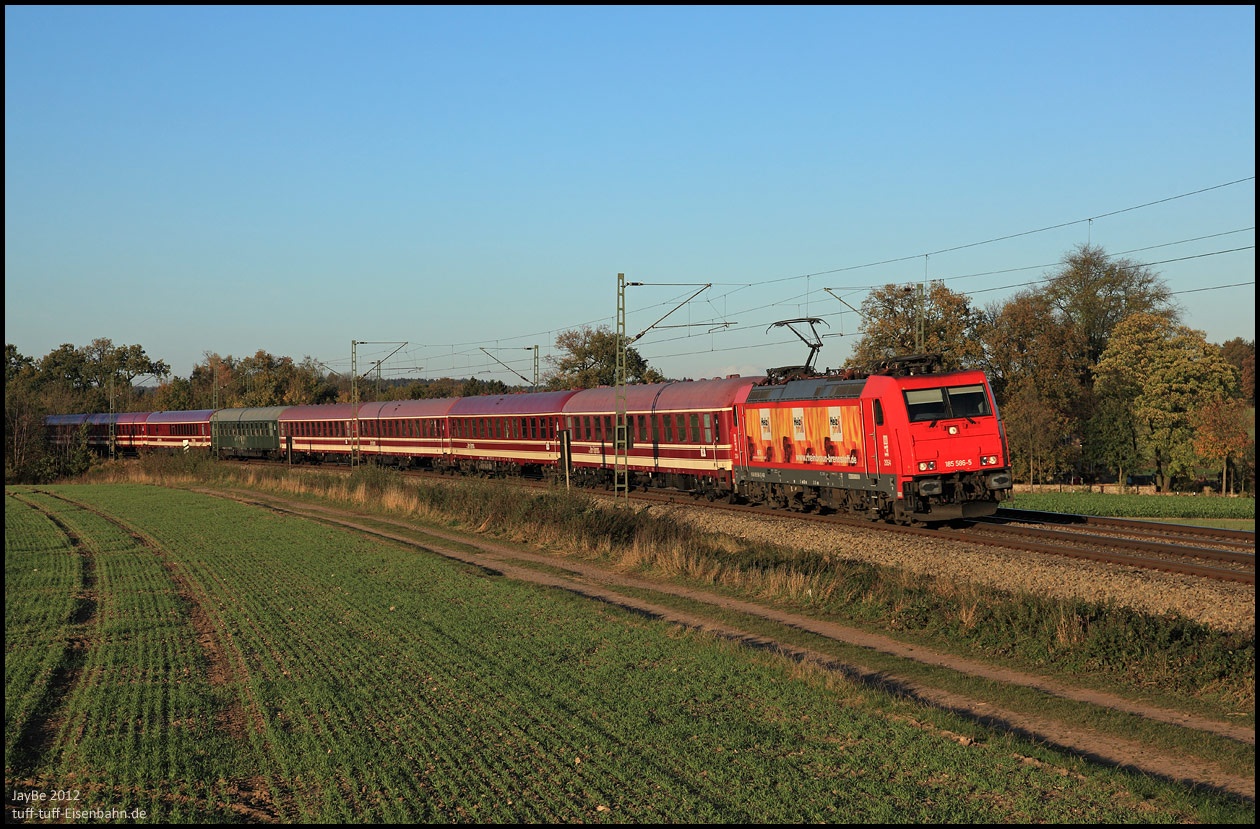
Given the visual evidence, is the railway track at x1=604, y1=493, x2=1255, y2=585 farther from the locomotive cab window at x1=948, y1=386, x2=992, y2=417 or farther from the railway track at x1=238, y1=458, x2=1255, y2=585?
the locomotive cab window at x1=948, y1=386, x2=992, y2=417

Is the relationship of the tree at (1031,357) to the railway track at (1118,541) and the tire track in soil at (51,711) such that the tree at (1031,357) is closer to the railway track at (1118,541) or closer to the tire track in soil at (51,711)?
the railway track at (1118,541)

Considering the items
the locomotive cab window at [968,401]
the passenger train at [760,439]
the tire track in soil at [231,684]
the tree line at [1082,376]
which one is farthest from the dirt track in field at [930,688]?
the tree line at [1082,376]

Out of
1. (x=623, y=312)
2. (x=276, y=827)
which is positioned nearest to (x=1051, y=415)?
(x=623, y=312)

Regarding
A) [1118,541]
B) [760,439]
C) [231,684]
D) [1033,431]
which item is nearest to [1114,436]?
[1033,431]

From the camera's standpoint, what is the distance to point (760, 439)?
31.3 m

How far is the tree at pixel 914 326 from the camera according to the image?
2574 inches

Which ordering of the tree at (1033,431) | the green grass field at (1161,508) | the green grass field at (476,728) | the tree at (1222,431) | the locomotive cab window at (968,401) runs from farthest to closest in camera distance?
the tree at (1033,431) < the tree at (1222,431) < the green grass field at (1161,508) < the locomotive cab window at (968,401) < the green grass field at (476,728)

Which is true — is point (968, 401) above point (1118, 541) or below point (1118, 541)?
above

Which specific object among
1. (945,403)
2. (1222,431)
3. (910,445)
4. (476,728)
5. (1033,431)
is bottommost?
(476,728)

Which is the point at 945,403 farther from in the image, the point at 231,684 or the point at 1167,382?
the point at 1167,382

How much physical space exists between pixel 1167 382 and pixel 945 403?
49.2 meters

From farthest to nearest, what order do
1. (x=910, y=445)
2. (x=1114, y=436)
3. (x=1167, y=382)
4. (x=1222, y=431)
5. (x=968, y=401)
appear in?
(x=1114, y=436) < (x=1167, y=382) < (x=1222, y=431) < (x=968, y=401) < (x=910, y=445)

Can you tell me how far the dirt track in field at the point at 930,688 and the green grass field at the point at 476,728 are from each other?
2.68 ft

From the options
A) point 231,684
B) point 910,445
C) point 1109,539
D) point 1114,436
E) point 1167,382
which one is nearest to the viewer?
point 231,684
